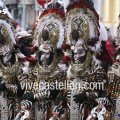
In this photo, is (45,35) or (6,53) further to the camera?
(6,53)

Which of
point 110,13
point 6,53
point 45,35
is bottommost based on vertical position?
point 6,53

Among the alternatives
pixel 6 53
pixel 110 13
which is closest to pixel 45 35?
pixel 6 53

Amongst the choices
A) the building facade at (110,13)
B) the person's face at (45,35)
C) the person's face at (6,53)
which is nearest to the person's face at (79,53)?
the person's face at (45,35)

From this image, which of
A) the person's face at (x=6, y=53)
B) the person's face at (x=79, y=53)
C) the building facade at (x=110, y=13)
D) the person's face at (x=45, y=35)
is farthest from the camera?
the building facade at (x=110, y=13)

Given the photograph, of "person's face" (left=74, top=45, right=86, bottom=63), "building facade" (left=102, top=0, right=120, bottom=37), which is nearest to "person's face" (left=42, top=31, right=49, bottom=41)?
"person's face" (left=74, top=45, right=86, bottom=63)

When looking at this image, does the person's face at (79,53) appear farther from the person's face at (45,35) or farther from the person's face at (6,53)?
the person's face at (6,53)

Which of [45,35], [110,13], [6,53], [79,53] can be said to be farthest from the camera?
[110,13]

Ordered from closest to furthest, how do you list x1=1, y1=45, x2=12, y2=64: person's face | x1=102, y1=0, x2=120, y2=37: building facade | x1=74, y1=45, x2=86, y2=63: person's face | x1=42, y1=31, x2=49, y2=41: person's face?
x1=74, y1=45, x2=86, y2=63: person's face
x1=42, y1=31, x2=49, y2=41: person's face
x1=1, y1=45, x2=12, y2=64: person's face
x1=102, y1=0, x2=120, y2=37: building facade

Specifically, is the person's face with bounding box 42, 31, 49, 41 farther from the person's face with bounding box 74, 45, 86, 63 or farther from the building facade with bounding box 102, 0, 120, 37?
the building facade with bounding box 102, 0, 120, 37

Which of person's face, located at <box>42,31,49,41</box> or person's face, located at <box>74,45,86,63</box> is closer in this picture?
person's face, located at <box>74,45,86,63</box>

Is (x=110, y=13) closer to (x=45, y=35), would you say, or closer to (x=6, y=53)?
(x=45, y=35)

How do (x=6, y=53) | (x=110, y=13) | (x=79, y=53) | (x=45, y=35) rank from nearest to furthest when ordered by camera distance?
(x=79, y=53), (x=45, y=35), (x=6, y=53), (x=110, y=13)

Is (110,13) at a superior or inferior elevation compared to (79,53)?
superior

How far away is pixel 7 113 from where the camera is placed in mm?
9133
